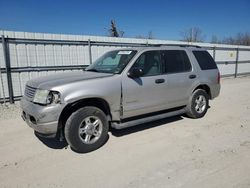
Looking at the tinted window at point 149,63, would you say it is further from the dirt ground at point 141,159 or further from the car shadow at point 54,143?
the car shadow at point 54,143

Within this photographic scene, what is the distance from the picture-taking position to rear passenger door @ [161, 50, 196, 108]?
209 inches

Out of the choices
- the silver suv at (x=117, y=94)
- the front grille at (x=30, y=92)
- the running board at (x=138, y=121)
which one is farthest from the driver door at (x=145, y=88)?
the front grille at (x=30, y=92)

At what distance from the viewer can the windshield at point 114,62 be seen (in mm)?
4762

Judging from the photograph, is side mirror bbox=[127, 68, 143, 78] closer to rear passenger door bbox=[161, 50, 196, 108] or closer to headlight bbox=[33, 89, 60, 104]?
rear passenger door bbox=[161, 50, 196, 108]

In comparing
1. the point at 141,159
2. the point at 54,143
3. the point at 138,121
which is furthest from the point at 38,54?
the point at 141,159

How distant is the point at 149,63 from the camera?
16.7 ft

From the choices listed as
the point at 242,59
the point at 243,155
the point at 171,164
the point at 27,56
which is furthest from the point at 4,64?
the point at 242,59

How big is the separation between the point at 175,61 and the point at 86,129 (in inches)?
113

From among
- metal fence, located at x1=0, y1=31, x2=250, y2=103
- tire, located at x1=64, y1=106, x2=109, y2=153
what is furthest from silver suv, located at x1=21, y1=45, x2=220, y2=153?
metal fence, located at x1=0, y1=31, x2=250, y2=103

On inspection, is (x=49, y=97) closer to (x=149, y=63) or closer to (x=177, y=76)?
(x=149, y=63)

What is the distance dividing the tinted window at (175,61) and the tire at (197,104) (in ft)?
2.52

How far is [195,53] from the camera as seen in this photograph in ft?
20.2

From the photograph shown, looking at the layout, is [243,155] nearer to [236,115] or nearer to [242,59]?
[236,115]

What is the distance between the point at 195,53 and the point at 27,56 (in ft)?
19.4
